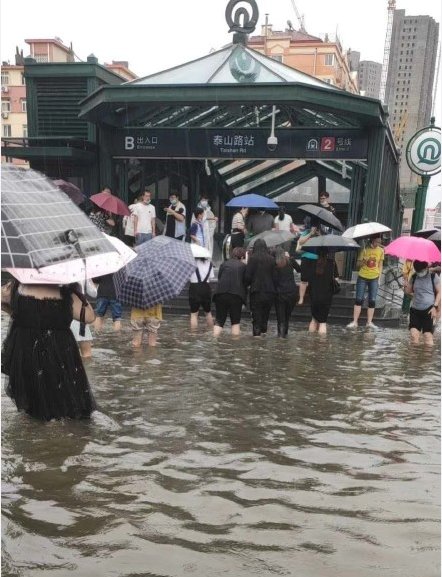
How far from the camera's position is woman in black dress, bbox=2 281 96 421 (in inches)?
180

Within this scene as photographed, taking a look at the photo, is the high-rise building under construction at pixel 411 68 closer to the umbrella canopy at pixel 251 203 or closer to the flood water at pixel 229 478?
the umbrella canopy at pixel 251 203

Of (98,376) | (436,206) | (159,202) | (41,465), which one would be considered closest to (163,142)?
(159,202)

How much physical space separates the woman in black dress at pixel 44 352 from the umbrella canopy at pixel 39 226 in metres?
0.96

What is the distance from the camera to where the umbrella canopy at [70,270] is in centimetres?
337

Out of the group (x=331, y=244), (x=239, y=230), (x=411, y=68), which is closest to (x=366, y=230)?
(x=331, y=244)

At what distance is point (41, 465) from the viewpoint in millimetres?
4098

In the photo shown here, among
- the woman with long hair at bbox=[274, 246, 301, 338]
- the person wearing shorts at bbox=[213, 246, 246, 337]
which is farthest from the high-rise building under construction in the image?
the person wearing shorts at bbox=[213, 246, 246, 337]

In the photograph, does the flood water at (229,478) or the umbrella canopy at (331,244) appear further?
the umbrella canopy at (331,244)

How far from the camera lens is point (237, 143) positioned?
13602 mm

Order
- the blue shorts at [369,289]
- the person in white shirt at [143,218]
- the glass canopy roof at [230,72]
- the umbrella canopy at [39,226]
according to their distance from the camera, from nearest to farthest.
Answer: the umbrella canopy at [39,226], the blue shorts at [369,289], the glass canopy roof at [230,72], the person in white shirt at [143,218]

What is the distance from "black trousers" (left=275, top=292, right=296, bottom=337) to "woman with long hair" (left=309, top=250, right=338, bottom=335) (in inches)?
19.7

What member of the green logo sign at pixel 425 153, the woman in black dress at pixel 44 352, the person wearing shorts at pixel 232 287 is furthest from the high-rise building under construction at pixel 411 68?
the woman in black dress at pixel 44 352

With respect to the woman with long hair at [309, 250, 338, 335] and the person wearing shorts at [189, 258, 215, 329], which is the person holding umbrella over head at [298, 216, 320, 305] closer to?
the woman with long hair at [309, 250, 338, 335]

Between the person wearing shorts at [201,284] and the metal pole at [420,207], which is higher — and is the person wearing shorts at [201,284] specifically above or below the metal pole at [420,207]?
below
